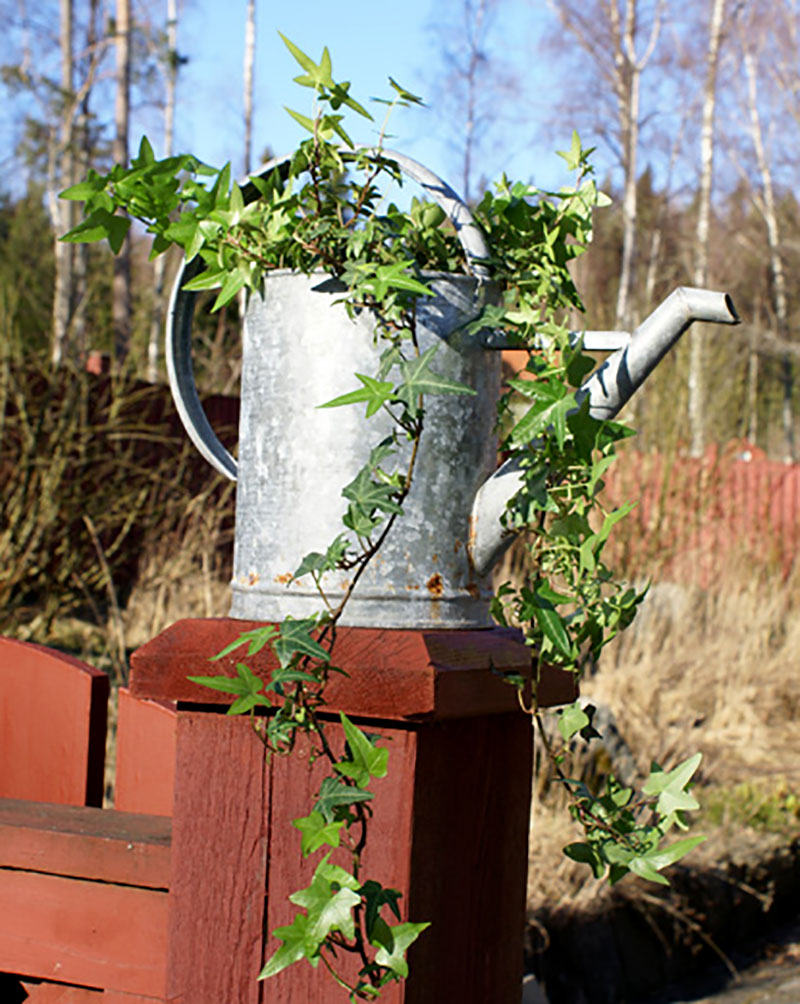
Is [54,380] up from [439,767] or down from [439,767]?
up

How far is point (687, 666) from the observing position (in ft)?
17.2

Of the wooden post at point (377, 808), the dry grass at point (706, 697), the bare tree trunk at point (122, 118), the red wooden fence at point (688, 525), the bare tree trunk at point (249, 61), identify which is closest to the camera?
the wooden post at point (377, 808)

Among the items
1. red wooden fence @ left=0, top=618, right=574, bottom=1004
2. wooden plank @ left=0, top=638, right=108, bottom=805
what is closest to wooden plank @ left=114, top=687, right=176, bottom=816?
wooden plank @ left=0, top=638, right=108, bottom=805

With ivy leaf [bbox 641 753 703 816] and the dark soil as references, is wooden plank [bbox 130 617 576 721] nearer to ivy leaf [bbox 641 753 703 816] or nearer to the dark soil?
ivy leaf [bbox 641 753 703 816]

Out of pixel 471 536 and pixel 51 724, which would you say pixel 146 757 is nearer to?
pixel 51 724

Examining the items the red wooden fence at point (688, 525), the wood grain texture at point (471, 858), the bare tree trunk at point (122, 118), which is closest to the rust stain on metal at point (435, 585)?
the wood grain texture at point (471, 858)

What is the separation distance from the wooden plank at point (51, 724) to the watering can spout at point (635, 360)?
0.62 meters

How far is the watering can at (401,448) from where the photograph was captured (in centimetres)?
93

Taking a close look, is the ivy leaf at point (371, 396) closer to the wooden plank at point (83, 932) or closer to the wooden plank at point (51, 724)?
the wooden plank at point (83, 932)

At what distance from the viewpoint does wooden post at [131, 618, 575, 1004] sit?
860mm

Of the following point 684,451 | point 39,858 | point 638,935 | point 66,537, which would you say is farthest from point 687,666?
point 39,858

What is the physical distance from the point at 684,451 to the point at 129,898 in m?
5.82

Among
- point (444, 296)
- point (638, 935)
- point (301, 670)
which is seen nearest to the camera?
point (301, 670)

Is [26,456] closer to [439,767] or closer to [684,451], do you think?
[684,451]
